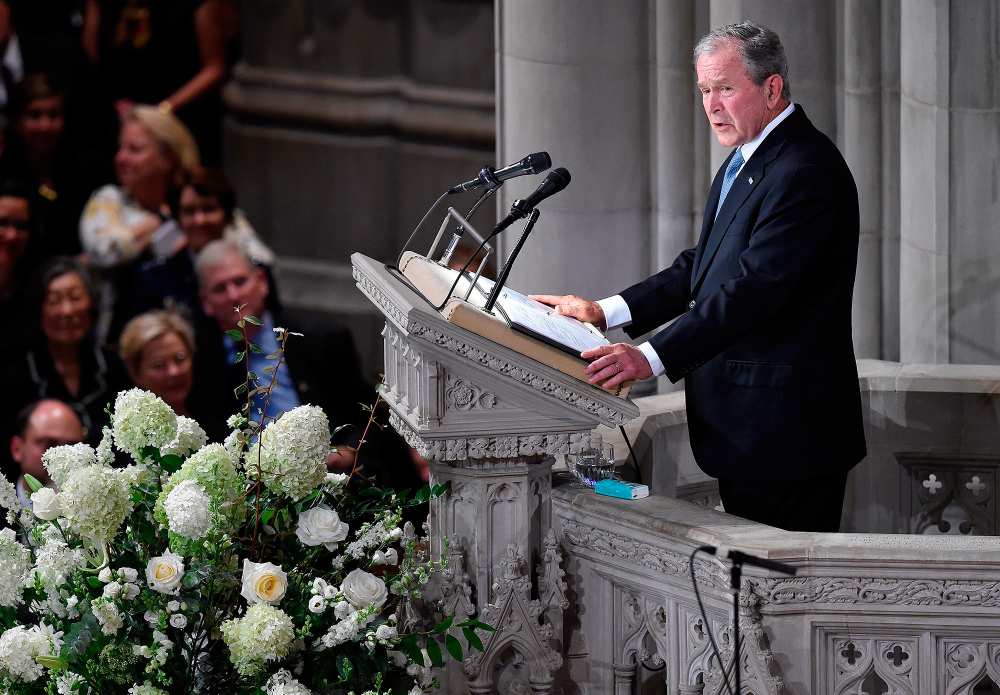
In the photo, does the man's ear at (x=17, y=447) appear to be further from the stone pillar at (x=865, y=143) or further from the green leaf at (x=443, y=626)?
the green leaf at (x=443, y=626)

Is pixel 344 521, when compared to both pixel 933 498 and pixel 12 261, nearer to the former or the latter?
pixel 933 498

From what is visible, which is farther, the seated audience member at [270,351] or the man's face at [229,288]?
the man's face at [229,288]

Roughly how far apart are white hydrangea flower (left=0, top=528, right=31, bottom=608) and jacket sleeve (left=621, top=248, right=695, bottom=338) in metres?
1.37

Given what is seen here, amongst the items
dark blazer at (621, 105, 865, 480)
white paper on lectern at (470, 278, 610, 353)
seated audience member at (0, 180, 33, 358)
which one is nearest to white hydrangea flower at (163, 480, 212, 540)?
white paper on lectern at (470, 278, 610, 353)

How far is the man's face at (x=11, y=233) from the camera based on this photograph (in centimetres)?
796

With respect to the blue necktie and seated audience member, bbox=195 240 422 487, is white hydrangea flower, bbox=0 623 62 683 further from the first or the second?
seated audience member, bbox=195 240 422 487

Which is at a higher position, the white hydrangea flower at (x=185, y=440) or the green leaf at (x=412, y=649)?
A: the white hydrangea flower at (x=185, y=440)

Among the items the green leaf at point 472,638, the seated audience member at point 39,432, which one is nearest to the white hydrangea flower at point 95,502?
the green leaf at point 472,638

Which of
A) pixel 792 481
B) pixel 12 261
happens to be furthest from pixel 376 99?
pixel 792 481

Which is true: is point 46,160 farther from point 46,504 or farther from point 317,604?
point 317,604

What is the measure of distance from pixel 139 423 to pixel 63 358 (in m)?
4.69

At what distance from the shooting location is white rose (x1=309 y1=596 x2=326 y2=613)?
314cm

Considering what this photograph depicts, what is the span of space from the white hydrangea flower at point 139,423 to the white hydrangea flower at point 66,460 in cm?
6

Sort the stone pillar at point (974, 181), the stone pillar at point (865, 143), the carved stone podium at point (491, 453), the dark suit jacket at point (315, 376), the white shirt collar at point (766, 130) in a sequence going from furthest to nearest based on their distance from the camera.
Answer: the dark suit jacket at point (315, 376) < the stone pillar at point (865, 143) < the stone pillar at point (974, 181) < the white shirt collar at point (766, 130) < the carved stone podium at point (491, 453)
